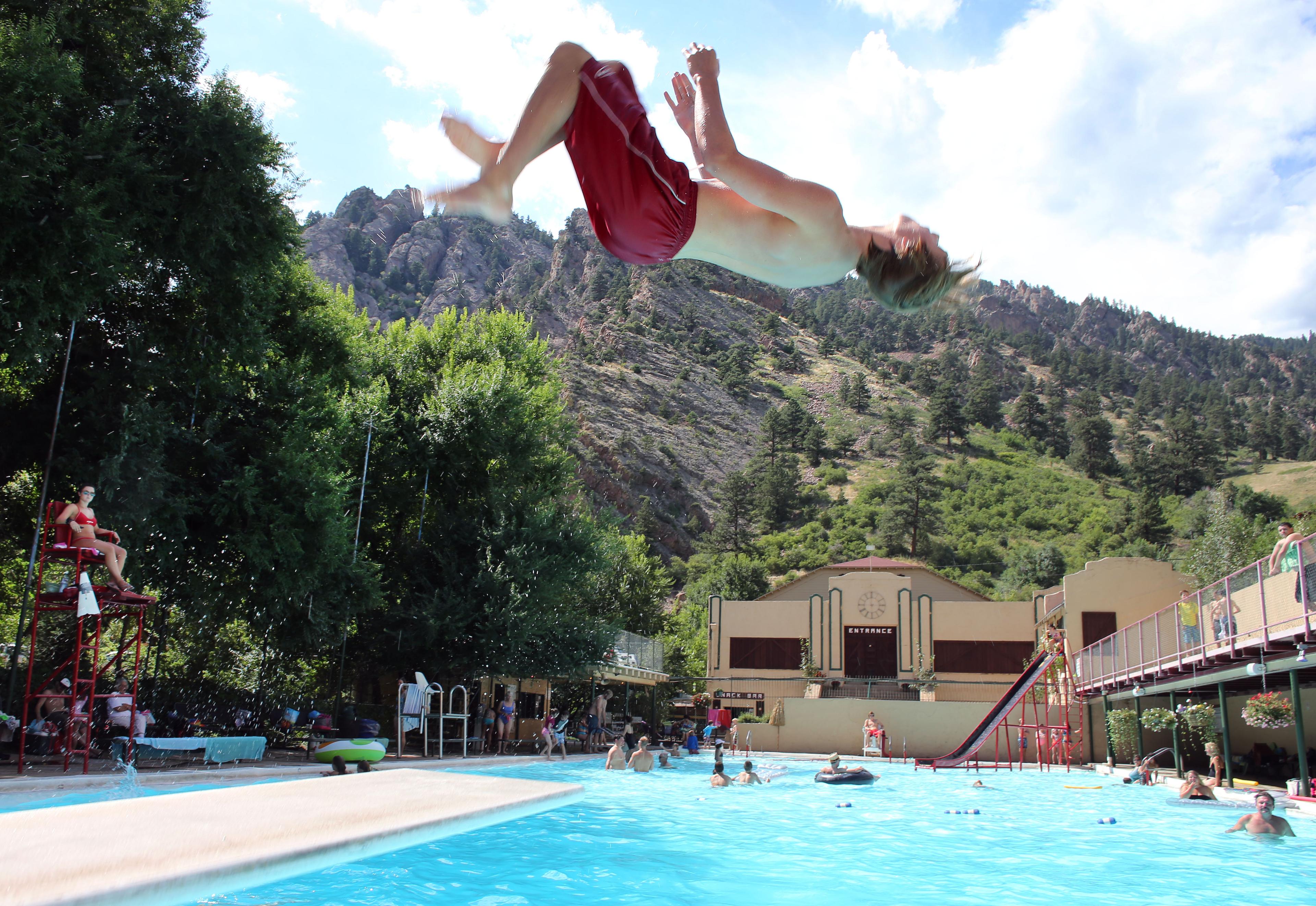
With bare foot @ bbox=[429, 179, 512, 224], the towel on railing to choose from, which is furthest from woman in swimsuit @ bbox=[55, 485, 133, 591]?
bare foot @ bbox=[429, 179, 512, 224]

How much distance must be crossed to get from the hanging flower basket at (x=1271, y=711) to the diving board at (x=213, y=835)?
14.9m

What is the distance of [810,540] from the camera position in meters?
78.4

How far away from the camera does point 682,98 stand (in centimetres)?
198

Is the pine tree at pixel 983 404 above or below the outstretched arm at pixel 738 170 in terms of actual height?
above

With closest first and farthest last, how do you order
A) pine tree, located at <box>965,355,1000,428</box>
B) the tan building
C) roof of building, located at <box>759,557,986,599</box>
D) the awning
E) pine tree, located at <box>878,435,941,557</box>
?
1. the awning
2. the tan building
3. roof of building, located at <box>759,557,986,599</box>
4. pine tree, located at <box>878,435,941,557</box>
5. pine tree, located at <box>965,355,1000,428</box>

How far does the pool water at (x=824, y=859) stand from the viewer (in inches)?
306

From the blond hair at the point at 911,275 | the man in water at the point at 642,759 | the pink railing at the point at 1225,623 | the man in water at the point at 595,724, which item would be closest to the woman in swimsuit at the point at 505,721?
the man in water at the point at 595,724

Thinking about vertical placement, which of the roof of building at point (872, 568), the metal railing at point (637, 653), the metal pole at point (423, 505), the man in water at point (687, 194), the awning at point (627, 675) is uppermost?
the roof of building at point (872, 568)

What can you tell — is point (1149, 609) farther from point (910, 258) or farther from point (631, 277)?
point (631, 277)

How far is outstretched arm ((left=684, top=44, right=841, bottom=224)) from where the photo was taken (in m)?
1.80

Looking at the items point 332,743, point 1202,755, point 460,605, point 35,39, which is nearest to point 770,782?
point 460,605

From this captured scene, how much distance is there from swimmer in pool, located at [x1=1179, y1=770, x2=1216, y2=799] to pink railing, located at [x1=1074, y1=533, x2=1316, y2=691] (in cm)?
217

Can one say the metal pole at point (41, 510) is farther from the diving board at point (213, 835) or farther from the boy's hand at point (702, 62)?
the boy's hand at point (702, 62)

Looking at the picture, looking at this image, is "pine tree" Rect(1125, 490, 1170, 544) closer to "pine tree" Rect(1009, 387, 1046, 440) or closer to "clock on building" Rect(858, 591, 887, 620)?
"pine tree" Rect(1009, 387, 1046, 440)
